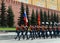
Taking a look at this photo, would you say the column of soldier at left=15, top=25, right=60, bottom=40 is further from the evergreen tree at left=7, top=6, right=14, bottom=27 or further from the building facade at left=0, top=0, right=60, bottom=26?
the building facade at left=0, top=0, right=60, bottom=26

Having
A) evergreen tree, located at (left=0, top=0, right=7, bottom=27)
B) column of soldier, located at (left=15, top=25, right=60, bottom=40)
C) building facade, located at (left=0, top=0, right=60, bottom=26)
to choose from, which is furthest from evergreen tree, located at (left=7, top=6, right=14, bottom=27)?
column of soldier, located at (left=15, top=25, right=60, bottom=40)

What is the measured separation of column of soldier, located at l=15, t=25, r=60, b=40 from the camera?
17.9 m

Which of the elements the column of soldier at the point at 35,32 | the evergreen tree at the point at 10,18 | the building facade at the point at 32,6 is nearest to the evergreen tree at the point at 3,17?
the evergreen tree at the point at 10,18

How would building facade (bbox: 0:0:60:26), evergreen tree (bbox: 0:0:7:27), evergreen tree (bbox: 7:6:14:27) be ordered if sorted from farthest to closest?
building facade (bbox: 0:0:60:26) < evergreen tree (bbox: 7:6:14:27) < evergreen tree (bbox: 0:0:7:27)

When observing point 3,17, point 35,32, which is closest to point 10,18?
point 3,17

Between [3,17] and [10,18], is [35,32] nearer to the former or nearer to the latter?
[3,17]

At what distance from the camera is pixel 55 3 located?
4688 cm

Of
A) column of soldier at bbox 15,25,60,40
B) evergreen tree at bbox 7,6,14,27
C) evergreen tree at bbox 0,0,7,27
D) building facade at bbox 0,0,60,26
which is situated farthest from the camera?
building facade at bbox 0,0,60,26

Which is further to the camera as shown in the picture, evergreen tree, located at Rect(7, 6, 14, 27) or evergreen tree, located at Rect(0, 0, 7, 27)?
evergreen tree, located at Rect(7, 6, 14, 27)

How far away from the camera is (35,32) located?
64.2ft

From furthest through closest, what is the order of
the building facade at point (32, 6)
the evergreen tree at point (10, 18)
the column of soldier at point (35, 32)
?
1. the building facade at point (32, 6)
2. the evergreen tree at point (10, 18)
3. the column of soldier at point (35, 32)

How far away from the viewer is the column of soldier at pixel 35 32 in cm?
1789

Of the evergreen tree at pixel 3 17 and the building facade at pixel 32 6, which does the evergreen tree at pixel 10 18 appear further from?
the building facade at pixel 32 6

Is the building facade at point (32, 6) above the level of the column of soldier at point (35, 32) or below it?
above
